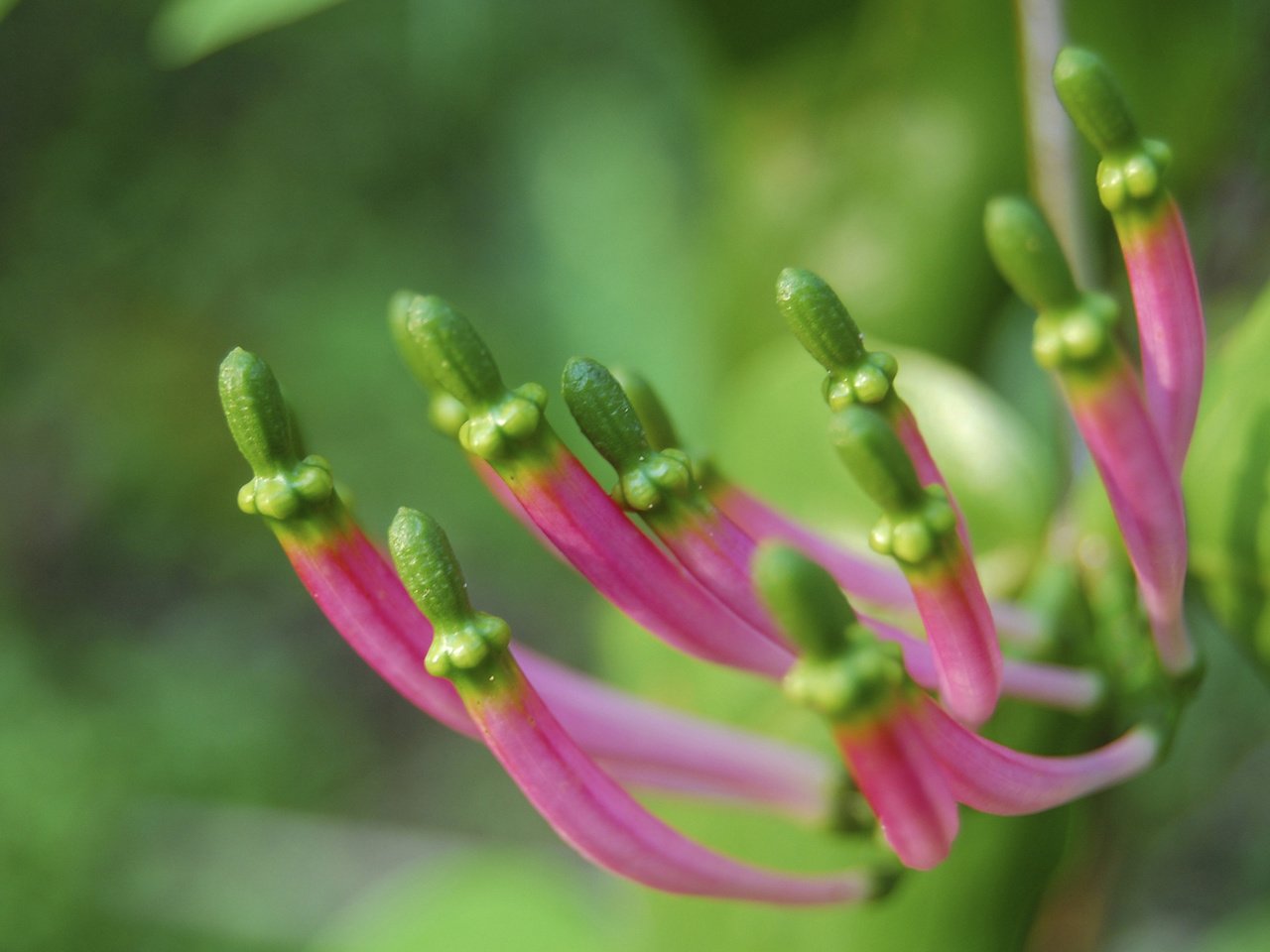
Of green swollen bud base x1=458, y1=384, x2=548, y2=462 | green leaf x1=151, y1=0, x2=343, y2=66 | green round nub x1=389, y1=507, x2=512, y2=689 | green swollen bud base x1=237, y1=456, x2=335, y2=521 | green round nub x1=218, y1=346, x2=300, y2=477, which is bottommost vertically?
green round nub x1=389, y1=507, x2=512, y2=689

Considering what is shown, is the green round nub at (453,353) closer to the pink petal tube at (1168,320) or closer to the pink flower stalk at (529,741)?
the pink flower stalk at (529,741)

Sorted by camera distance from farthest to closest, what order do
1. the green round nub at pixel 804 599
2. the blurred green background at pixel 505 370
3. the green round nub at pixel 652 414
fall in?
the blurred green background at pixel 505 370 → the green round nub at pixel 652 414 → the green round nub at pixel 804 599

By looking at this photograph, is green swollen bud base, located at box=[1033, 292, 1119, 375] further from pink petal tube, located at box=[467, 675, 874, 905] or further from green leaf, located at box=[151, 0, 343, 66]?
green leaf, located at box=[151, 0, 343, 66]

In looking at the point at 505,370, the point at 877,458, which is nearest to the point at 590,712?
the point at 877,458

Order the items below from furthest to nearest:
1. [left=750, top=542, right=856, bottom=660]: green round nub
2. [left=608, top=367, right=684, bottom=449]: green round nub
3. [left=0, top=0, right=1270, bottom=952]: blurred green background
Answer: [left=0, top=0, right=1270, bottom=952]: blurred green background → [left=608, top=367, right=684, bottom=449]: green round nub → [left=750, top=542, right=856, bottom=660]: green round nub

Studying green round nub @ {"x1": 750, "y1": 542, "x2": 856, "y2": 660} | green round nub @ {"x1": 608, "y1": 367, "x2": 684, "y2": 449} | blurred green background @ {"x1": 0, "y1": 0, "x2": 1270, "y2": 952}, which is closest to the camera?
green round nub @ {"x1": 750, "y1": 542, "x2": 856, "y2": 660}

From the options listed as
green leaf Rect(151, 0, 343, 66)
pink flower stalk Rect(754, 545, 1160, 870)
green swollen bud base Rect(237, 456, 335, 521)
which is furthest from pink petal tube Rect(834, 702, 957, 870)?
green leaf Rect(151, 0, 343, 66)

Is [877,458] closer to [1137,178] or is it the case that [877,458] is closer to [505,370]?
[1137,178]

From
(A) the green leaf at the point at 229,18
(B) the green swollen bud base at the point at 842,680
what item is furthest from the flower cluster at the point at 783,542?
(A) the green leaf at the point at 229,18
